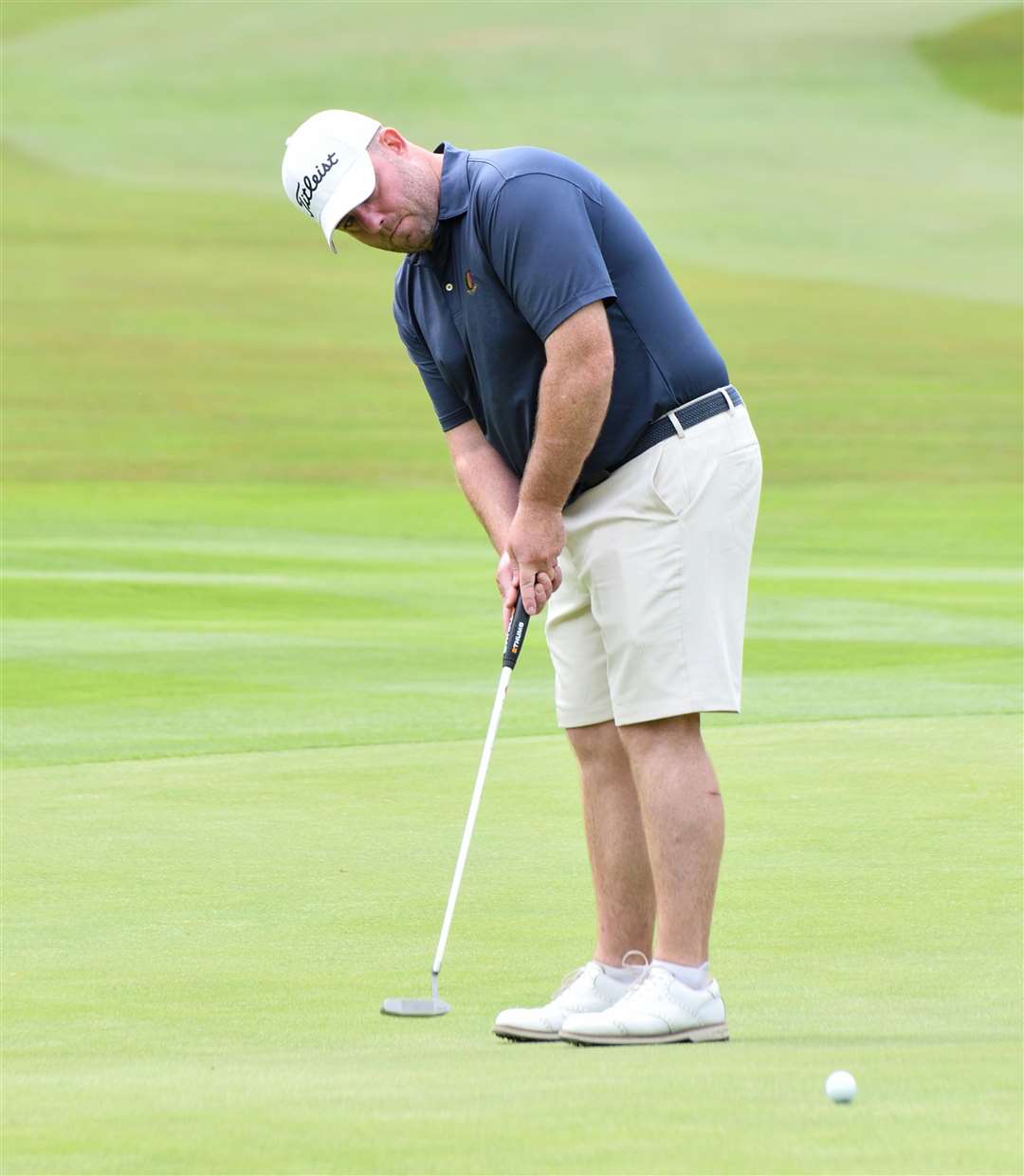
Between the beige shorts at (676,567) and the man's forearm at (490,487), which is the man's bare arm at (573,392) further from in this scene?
the man's forearm at (490,487)

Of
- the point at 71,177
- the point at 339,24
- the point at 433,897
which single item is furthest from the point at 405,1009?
the point at 339,24

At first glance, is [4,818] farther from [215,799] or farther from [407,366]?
[407,366]

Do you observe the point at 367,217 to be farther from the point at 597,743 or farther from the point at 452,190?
the point at 597,743

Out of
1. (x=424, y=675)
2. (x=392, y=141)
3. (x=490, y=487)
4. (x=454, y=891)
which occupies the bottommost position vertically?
(x=424, y=675)

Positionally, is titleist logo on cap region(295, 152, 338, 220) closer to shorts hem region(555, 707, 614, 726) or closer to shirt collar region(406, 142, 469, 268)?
shirt collar region(406, 142, 469, 268)

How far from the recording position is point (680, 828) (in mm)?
3604

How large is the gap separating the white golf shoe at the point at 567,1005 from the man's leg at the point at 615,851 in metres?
0.07

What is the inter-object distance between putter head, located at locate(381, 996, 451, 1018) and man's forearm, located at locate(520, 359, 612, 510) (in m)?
0.88

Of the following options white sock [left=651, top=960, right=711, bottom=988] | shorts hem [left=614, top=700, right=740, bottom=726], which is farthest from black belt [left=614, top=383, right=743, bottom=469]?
white sock [left=651, top=960, right=711, bottom=988]

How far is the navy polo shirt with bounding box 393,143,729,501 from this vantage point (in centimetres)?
352

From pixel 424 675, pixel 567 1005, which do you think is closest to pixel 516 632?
pixel 567 1005

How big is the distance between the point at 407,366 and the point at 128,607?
53.4 feet

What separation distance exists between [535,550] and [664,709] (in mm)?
345

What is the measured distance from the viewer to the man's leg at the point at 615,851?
384cm
